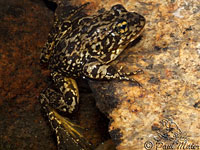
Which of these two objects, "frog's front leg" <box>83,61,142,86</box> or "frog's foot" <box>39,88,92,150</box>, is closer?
"frog's front leg" <box>83,61,142,86</box>

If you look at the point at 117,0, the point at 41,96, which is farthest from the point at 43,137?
the point at 117,0

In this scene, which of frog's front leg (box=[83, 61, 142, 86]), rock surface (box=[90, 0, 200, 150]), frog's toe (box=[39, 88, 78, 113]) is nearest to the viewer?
rock surface (box=[90, 0, 200, 150])

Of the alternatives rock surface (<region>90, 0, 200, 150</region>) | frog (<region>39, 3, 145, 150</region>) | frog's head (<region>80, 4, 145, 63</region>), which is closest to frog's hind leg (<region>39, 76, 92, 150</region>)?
frog (<region>39, 3, 145, 150</region>)

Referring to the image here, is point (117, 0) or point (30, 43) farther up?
point (117, 0)

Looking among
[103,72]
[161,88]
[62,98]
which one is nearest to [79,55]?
[103,72]

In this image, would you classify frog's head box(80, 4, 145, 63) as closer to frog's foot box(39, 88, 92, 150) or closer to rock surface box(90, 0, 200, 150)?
rock surface box(90, 0, 200, 150)

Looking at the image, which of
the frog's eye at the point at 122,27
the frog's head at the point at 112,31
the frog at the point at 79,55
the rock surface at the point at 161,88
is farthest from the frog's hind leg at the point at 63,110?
the frog's eye at the point at 122,27

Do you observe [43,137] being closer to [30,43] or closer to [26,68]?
[26,68]

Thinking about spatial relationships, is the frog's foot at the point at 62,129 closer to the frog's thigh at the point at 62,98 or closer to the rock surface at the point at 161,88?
the frog's thigh at the point at 62,98
